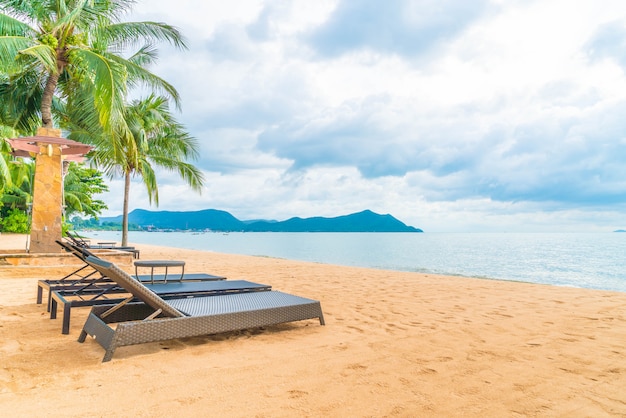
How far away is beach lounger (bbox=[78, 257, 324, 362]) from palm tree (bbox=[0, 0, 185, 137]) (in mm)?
5252

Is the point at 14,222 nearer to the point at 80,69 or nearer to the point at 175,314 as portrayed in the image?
the point at 80,69

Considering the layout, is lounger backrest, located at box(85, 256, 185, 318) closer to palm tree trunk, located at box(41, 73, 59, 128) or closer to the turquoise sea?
palm tree trunk, located at box(41, 73, 59, 128)

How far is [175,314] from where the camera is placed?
2.95m

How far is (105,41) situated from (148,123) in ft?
20.7

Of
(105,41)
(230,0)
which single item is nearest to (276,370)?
(105,41)

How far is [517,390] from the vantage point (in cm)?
238

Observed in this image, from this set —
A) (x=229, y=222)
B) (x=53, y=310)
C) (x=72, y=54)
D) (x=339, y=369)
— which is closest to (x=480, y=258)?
(x=72, y=54)

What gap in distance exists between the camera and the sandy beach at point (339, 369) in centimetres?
210

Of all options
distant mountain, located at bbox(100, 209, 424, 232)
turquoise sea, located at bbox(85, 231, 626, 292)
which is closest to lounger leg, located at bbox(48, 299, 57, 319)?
turquoise sea, located at bbox(85, 231, 626, 292)

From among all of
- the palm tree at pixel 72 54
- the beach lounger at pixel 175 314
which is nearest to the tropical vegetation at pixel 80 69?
the palm tree at pixel 72 54

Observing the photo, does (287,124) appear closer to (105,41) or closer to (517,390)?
(105,41)

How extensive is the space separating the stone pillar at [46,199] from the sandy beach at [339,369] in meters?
3.73

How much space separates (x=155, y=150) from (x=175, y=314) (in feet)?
48.8

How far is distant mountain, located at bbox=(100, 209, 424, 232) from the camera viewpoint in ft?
374
